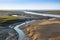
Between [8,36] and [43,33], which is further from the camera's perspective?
[8,36]

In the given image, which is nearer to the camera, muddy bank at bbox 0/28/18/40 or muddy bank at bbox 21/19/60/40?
muddy bank at bbox 21/19/60/40

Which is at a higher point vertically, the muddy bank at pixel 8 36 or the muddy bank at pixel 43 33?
the muddy bank at pixel 43 33

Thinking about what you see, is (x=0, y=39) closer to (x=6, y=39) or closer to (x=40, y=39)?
(x=6, y=39)

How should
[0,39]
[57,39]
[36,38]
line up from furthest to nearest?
[0,39] → [36,38] → [57,39]

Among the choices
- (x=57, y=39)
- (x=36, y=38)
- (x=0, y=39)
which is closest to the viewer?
(x=57, y=39)

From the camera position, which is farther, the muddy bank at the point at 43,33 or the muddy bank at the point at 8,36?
the muddy bank at the point at 8,36

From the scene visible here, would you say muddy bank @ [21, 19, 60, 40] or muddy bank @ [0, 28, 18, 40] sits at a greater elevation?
muddy bank @ [21, 19, 60, 40]

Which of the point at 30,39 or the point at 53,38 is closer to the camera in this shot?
the point at 53,38

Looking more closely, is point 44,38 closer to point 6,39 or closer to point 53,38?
point 53,38

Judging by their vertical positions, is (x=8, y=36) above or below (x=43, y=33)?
below

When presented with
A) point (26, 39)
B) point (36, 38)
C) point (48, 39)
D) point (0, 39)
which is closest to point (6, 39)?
point (0, 39)
